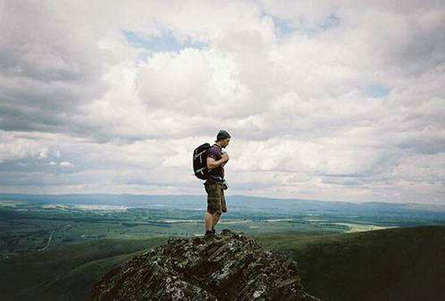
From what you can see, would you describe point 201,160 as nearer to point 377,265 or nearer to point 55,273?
point 377,265

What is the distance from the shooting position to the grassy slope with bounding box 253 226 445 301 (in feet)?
239

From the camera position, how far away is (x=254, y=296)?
15359 millimetres

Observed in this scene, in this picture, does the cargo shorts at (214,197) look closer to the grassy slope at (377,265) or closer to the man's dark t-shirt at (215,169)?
the man's dark t-shirt at (215,169)

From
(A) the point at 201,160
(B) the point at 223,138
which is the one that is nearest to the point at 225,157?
(B) the point at 223,138

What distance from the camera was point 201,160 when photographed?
60.5 feet

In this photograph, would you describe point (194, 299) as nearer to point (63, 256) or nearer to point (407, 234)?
point (407, 234)

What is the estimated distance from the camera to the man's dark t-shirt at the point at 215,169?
59.8 ft

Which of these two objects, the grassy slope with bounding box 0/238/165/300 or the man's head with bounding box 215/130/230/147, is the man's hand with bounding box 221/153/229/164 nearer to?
the man's head with bounding box 215/130/230/147

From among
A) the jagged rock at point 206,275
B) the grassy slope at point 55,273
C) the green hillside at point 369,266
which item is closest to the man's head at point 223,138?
the jagged rock at point 206,275

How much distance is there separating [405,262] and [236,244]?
251ft

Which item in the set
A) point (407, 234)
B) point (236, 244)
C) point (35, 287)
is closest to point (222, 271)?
point (236, 244)

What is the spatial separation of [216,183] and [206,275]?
4.31 meters

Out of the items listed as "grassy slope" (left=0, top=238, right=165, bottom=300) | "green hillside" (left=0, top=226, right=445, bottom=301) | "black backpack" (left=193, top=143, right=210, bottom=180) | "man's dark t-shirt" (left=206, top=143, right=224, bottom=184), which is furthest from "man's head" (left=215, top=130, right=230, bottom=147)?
"grassy slope" (left=0, top=238, right=165, bottom=300)

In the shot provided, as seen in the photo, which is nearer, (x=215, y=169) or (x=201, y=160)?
(x=201, y=160)
